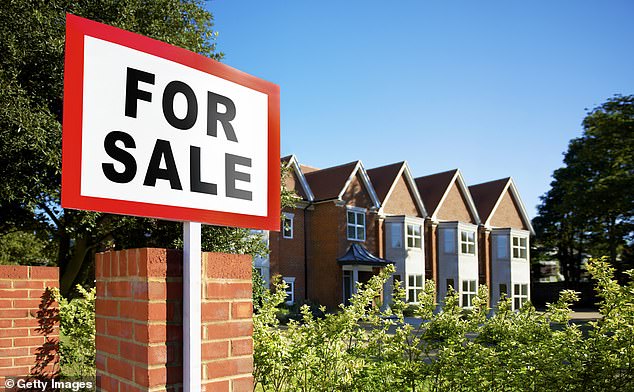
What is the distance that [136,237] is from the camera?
48.7 ft

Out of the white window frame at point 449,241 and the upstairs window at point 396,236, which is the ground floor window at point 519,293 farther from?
the upstairs window at point 396,236

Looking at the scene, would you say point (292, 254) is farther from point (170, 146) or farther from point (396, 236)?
point (170, 146)

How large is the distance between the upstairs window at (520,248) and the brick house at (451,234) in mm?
4700

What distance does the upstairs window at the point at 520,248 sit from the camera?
151ft

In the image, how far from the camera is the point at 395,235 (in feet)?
124

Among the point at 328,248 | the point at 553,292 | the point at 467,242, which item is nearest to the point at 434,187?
the point at 467,242

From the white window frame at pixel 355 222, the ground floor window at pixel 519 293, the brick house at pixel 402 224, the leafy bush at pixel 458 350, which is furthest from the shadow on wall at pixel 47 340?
the ground floor window at pixel 519 293

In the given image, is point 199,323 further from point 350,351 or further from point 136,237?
point 136,237

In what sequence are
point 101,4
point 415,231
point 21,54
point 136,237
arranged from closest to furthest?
1. point 21,54
2. point 101,4
3. point 136,237
4. point 415,231

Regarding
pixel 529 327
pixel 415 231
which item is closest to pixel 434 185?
pixel 415 231

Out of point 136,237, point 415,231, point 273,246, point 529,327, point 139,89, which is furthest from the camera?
point 415,231

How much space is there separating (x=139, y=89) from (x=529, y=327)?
5.46 metres

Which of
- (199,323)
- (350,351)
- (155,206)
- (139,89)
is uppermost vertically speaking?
(139,89)

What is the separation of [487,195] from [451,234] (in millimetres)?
8083
